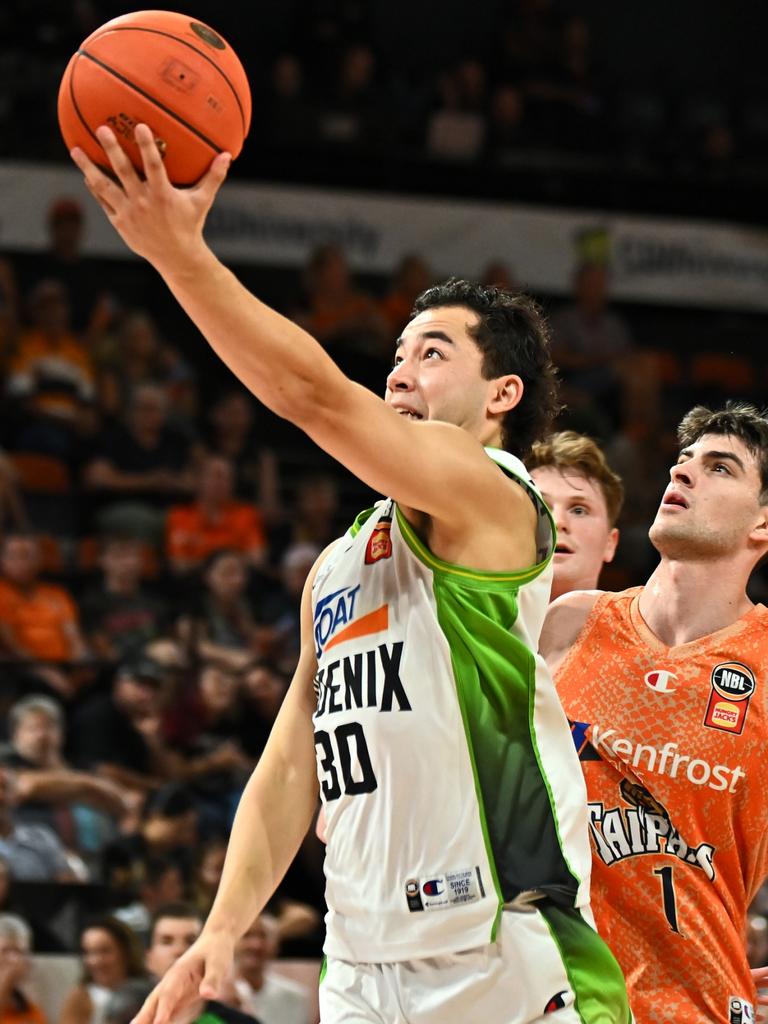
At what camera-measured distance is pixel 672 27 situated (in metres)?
17.0

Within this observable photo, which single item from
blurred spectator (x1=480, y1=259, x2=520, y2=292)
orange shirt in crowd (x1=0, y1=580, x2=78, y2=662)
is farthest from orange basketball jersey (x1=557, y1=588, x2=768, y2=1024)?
blurred spectator (x1=480, y1=259, x2=520, y2=292)

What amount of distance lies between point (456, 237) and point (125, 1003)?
8.40 meters

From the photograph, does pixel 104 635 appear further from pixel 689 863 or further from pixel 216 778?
pixel 689 863

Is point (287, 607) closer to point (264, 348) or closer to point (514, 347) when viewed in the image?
point (514, 347)

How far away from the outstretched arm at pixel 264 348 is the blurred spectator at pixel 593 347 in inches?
402

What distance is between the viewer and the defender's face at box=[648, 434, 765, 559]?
4.64 meters

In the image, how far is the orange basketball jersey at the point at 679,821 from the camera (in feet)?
14.2

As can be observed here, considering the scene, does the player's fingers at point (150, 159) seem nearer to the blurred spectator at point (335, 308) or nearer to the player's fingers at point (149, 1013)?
the player's fingers at point (149, 1013)

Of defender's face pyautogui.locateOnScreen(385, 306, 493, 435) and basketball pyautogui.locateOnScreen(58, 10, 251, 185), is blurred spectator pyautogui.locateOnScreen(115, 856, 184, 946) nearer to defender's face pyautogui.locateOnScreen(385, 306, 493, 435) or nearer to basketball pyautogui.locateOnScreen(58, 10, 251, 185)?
defender's face pyautogui.locateOnScreen(385, 306, 493, 435)

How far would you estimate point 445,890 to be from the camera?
132 inches

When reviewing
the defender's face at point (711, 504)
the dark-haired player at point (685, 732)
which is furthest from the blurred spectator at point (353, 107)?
the dark-haired player at point (685, 732)

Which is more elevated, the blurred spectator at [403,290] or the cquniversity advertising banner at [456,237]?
the cquniversity advertising banner at [456,237]

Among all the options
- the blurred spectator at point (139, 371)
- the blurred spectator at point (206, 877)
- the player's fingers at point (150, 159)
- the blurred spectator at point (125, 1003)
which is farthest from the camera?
the blurred spectator at point (139, 371)

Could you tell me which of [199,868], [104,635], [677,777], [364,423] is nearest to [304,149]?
[104,635]
